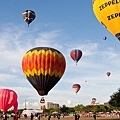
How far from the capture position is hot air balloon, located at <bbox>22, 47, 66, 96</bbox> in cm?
3756

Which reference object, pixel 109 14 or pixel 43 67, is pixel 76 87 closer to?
pixel 43 67

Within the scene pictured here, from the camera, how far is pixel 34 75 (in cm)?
3803

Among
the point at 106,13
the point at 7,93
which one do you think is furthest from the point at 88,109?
the point at 106,13

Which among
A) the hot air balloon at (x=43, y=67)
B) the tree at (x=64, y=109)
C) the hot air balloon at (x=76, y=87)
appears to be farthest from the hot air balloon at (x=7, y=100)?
the tree at (x=64, y=109)

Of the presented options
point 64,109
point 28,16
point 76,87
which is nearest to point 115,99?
point 76,87

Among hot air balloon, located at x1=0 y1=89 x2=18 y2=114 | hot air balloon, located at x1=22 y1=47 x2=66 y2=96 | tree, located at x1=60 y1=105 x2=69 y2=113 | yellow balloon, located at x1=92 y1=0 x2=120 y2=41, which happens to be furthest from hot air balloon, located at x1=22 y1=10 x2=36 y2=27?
tree, located at x1=60 y1=105 x2=69 y2=113

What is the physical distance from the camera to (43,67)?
123ft

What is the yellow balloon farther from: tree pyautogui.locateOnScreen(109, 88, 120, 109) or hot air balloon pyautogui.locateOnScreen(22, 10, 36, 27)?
tree pyautogui.locateOnScreen(109, 88, 120, 109)

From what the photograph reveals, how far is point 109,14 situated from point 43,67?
38.2ft

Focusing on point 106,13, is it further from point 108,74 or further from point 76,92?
point 76,92

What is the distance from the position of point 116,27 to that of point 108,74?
3771cm

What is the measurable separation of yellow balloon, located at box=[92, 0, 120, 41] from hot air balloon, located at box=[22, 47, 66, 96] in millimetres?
9579

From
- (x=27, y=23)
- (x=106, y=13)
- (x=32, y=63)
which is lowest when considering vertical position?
(x=32, y=63)

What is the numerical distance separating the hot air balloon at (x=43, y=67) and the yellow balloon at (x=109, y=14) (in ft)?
31.4
